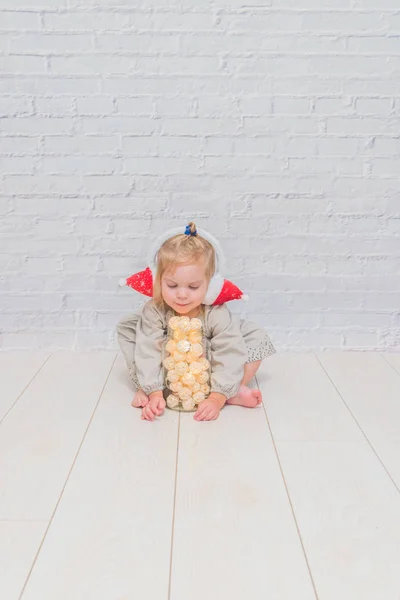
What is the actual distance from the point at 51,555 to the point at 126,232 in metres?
1.24

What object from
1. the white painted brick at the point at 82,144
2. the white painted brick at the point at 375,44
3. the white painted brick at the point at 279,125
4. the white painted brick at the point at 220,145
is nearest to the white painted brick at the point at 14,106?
the white painted brick at the point at 82,144

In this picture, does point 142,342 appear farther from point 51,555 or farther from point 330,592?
point 330,592

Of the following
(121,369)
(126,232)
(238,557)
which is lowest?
(121,369)

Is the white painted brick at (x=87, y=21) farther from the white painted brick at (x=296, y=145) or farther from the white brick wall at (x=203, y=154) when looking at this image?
the white painted brick at (x=296, y=145)

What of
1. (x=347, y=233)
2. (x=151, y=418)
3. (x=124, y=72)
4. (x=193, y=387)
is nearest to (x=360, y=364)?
(x=347, y=233)

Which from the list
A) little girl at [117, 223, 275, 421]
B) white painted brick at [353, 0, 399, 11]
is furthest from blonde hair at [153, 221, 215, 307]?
white painted brick at [353, 0, 399, 11]

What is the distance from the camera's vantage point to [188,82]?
208cm

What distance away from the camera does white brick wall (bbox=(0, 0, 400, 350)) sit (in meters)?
2.06

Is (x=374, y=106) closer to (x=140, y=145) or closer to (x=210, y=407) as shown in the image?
(x=140, y=145)

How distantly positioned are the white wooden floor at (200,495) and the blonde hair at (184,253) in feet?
1.20

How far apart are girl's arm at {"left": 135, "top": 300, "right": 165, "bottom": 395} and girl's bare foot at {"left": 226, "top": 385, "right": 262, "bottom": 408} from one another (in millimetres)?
202

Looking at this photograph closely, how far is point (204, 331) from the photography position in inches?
71.4

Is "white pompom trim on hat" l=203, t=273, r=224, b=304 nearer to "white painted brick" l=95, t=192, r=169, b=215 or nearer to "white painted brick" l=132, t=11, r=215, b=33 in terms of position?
"white painted brick" l=95, t=192, r=169, b=215

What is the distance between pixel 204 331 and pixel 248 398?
217mm
